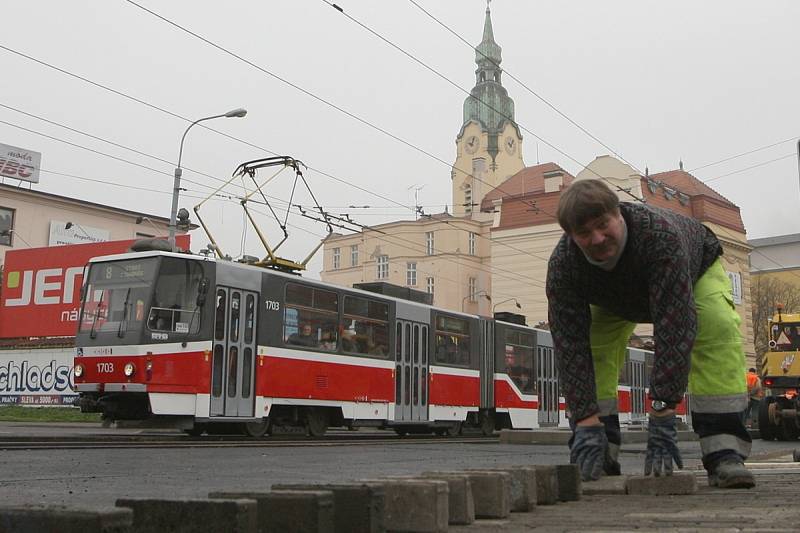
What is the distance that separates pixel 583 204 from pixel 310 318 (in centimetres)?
1353

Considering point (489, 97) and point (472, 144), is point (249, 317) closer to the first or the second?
point (472, 144)

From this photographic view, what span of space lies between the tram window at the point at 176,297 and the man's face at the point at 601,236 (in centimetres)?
1159

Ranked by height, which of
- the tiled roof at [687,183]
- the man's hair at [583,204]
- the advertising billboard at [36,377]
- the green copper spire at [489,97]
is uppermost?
the green copper spire at [489,97]

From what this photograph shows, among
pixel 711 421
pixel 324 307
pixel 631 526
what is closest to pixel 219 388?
pixel 324 307

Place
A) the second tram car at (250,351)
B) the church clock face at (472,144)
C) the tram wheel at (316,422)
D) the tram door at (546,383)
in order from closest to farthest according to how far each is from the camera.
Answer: the second tram car at (250,351), the tram wheel at (316,422), the tram door at (546,383), the church clock face at (472,144)

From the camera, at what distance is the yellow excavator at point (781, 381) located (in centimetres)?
1753

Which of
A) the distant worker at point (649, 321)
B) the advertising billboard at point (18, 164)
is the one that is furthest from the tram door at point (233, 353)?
the advertising billboard at point (18, 164)

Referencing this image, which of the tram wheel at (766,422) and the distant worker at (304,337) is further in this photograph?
the tram wheel at (766,422)

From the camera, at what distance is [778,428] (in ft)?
57.7

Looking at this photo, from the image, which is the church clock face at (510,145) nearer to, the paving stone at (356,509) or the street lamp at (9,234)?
the street lamp at (9,234)

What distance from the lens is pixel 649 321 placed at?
4.69 meters

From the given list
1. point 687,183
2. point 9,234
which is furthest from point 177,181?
point 687,183

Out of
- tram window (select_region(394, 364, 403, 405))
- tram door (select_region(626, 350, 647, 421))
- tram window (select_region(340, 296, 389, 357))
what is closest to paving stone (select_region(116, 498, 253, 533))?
tram window (select_region(340, 296, 389, 357))

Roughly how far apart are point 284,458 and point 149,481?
331cm
